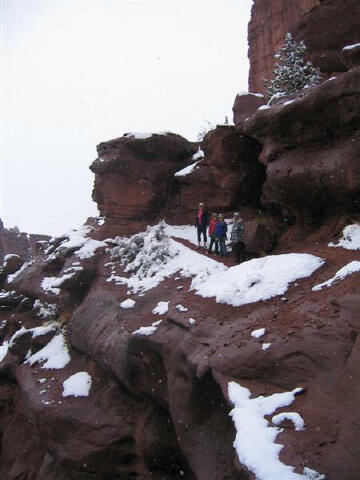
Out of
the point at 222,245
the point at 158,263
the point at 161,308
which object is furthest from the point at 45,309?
the point at 222,245

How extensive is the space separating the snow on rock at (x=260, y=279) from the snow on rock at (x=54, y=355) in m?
6.79

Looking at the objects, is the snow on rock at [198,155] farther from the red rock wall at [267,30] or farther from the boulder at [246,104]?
the red rock wall at [267,30]

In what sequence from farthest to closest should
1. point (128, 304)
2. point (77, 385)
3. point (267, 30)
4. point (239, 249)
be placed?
point (267, 30)
point (239, 249)
point (77, 385)
point (128, 304)

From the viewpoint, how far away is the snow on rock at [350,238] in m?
10.1

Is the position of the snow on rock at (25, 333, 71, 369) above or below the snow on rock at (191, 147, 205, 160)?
below

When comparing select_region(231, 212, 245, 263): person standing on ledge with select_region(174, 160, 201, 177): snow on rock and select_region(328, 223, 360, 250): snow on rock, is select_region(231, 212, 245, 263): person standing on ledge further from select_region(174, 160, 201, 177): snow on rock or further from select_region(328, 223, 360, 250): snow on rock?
select_region(174, 160, 201, 177): snow on rock

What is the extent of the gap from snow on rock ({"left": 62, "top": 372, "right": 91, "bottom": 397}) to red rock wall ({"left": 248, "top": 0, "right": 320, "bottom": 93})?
27.3 meters

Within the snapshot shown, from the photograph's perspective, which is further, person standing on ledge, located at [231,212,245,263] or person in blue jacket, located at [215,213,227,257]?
person in blue jacket, located at [215,213,227,257]

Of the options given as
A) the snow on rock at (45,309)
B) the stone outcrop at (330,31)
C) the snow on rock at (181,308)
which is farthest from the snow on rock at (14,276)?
the stone outcrop at (330,31)

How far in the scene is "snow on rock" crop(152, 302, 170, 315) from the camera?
11.1 metres

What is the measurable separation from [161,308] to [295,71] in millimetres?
12701

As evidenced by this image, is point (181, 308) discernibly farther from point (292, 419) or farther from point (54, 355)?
point (54, 355)

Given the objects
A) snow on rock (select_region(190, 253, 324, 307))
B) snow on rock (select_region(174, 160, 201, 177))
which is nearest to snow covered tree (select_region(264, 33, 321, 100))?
snow on rock (select_region(174, 160, 201, 177))

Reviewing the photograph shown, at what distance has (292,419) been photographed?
5.68m
